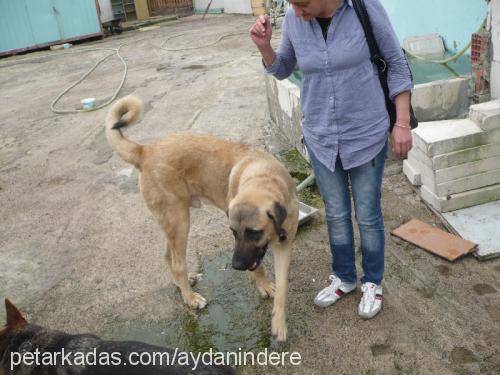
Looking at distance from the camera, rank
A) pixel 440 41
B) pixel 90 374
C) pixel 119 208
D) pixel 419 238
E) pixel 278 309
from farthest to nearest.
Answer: pixel 440 41 → pixel 119 208 → pixel 419 238 → pixel 278 309 → pixel 90 374

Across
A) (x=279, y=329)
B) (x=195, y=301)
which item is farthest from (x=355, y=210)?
(x=195, y=301)

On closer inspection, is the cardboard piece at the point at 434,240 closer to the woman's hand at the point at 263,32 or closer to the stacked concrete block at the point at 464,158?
the stacked concrete block at the point at 464,158

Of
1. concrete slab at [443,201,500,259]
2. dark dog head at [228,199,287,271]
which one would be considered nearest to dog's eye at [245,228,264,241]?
dark dog head at [228,199,287,271]

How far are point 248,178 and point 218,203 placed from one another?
514 millimetres

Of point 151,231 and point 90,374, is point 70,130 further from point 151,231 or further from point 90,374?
point 90,374

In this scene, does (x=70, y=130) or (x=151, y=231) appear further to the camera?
(x=70, y=130)

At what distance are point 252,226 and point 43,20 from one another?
57.8 feet

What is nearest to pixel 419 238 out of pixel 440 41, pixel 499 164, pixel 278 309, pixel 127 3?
pixel 499 164

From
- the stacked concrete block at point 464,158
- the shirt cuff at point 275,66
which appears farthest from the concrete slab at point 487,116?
the shirt cuff at point 275,66

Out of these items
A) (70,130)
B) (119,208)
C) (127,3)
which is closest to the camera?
(119,208)

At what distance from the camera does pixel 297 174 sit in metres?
5.02

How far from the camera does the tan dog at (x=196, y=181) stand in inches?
117

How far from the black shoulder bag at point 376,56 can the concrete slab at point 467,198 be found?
1534 mm

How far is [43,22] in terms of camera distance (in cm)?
1700
